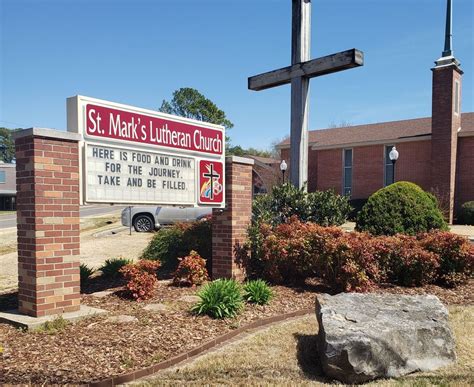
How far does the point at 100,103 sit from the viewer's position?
19.0 ft

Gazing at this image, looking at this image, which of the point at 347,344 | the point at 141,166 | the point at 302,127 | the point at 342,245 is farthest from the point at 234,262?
the point at 302,127

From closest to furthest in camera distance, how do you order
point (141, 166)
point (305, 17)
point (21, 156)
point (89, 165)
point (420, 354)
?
point (420, 354)
point (21, 156)
point (89, 165)
point (141, 166)
point (305, 17)

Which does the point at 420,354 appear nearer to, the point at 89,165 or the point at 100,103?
the point at 89,165

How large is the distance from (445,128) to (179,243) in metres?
17.8

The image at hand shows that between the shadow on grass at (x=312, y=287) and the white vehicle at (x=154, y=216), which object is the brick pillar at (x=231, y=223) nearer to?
the shadow on grass at (x=312, y=287)

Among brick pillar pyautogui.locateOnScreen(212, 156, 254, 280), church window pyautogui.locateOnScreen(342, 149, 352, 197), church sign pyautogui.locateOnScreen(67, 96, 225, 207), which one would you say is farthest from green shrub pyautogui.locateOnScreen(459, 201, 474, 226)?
church sign pyautogui.locateOnScreen(67, 96, 225, 207)

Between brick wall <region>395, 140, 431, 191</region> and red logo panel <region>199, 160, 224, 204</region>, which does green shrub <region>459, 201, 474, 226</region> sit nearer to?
brick wall <region>395, 140, 431, 191</region>

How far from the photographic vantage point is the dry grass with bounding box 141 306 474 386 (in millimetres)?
3932

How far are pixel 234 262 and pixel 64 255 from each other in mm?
2989

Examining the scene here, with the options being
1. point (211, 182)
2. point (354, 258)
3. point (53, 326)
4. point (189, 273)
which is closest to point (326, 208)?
point (354, 258)

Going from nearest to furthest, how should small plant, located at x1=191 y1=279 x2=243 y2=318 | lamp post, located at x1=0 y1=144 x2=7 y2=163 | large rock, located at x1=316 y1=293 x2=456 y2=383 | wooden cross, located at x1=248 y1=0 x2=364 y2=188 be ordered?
1. large rock, located at x1=316 y1=293 x2=456 y2=383
2. small plant, located at x1=191 y1=279 x2=243 y2=318
3. wooden cross, located at x1=248 y1=0 x2=364 y2=188
4. lamp post, located at x1=0 y1=144 x2=7 y2=163

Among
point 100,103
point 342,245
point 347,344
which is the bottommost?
point 347,344

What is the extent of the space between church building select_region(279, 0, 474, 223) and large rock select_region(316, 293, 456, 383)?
16.0 metres

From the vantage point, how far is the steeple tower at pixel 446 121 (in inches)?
857
